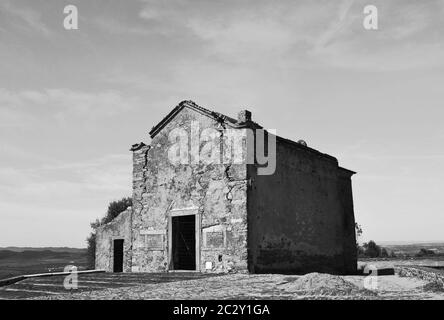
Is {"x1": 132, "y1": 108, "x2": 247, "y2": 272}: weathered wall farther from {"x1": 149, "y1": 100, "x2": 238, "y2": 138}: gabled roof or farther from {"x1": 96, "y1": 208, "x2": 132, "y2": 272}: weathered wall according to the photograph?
{"x1": 96, "y1": 208, "x2": 132, "y2": 272}: weathered wall

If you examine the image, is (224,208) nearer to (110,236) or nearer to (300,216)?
(300,216)

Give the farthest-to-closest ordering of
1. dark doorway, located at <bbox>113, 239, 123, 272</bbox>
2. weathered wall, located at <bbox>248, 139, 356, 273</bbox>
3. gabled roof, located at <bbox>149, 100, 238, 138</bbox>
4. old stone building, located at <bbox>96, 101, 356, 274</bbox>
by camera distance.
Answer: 1. dark doorway, located at <bbox>113, 239, 123, 272</bbox>
2. gabled roof, located at <bbox>149, 100, 238, 138</bbox>
3. weathered wall, located at <bbox>248, 139, 356, 273</bbox>
4. old stone building, located at <bbox>96, 101, 356, 274</bbox>

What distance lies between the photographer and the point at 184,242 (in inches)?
599

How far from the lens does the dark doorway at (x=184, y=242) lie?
49.4 ft

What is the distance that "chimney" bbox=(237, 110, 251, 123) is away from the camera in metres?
14.1

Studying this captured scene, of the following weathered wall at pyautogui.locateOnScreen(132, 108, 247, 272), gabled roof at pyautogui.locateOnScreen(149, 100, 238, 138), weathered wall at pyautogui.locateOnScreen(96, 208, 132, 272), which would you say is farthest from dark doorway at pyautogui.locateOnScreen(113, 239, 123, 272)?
gabled roof at pyautogui.locateOnScreen(149, 100, 238, 138)

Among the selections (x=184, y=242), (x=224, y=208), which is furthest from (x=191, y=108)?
(x=184, y=242)

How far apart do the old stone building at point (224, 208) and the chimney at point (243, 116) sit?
1.3 inches

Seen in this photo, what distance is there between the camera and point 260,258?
535 inches

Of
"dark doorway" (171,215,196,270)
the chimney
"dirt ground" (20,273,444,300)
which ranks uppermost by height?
the chimney

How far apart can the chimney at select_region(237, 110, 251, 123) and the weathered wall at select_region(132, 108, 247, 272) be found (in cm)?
83

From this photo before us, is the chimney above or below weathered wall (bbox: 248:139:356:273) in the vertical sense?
above

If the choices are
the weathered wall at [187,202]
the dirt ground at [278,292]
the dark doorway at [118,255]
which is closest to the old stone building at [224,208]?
the weathered wall at [187,202]
